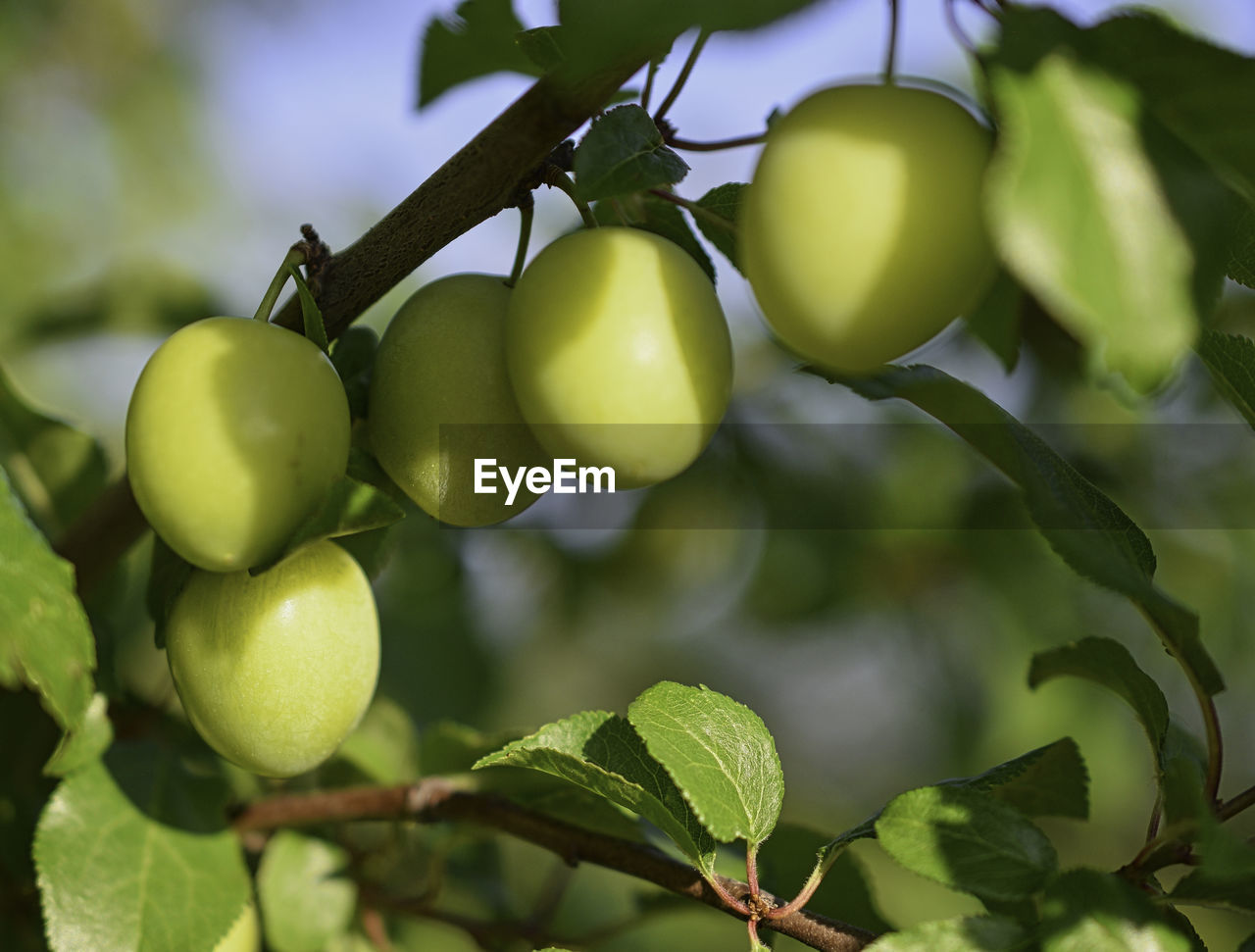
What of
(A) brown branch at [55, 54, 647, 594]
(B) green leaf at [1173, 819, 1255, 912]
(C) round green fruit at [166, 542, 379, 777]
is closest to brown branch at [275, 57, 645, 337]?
(A) brown branch at [55, 54, 647, 594]

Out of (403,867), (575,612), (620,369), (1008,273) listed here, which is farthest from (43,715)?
(575,612)

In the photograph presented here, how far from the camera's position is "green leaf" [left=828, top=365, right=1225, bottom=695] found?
36cm

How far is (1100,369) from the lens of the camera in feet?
0.97

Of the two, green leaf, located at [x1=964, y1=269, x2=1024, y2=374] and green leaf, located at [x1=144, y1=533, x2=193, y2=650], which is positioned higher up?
green leaf, located at [x1=964, y1=269, x2=1024, y2=374]

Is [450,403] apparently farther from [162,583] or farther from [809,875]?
[809,875]

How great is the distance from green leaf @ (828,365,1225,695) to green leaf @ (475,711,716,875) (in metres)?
0.18

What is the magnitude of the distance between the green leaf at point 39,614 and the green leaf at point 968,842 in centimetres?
30

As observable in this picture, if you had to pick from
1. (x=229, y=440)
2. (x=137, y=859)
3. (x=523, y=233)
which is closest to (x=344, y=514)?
(x=229, y=440)

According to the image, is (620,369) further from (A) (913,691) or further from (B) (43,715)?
(A) (913,691)

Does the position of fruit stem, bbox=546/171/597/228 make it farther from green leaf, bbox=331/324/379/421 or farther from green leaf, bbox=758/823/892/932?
green leaf, bbox=758/823/892/932

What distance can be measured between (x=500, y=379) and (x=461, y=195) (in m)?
0.08

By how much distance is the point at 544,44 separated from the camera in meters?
0.41

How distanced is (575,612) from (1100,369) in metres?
1.04

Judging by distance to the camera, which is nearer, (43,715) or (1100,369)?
(1100,369)
